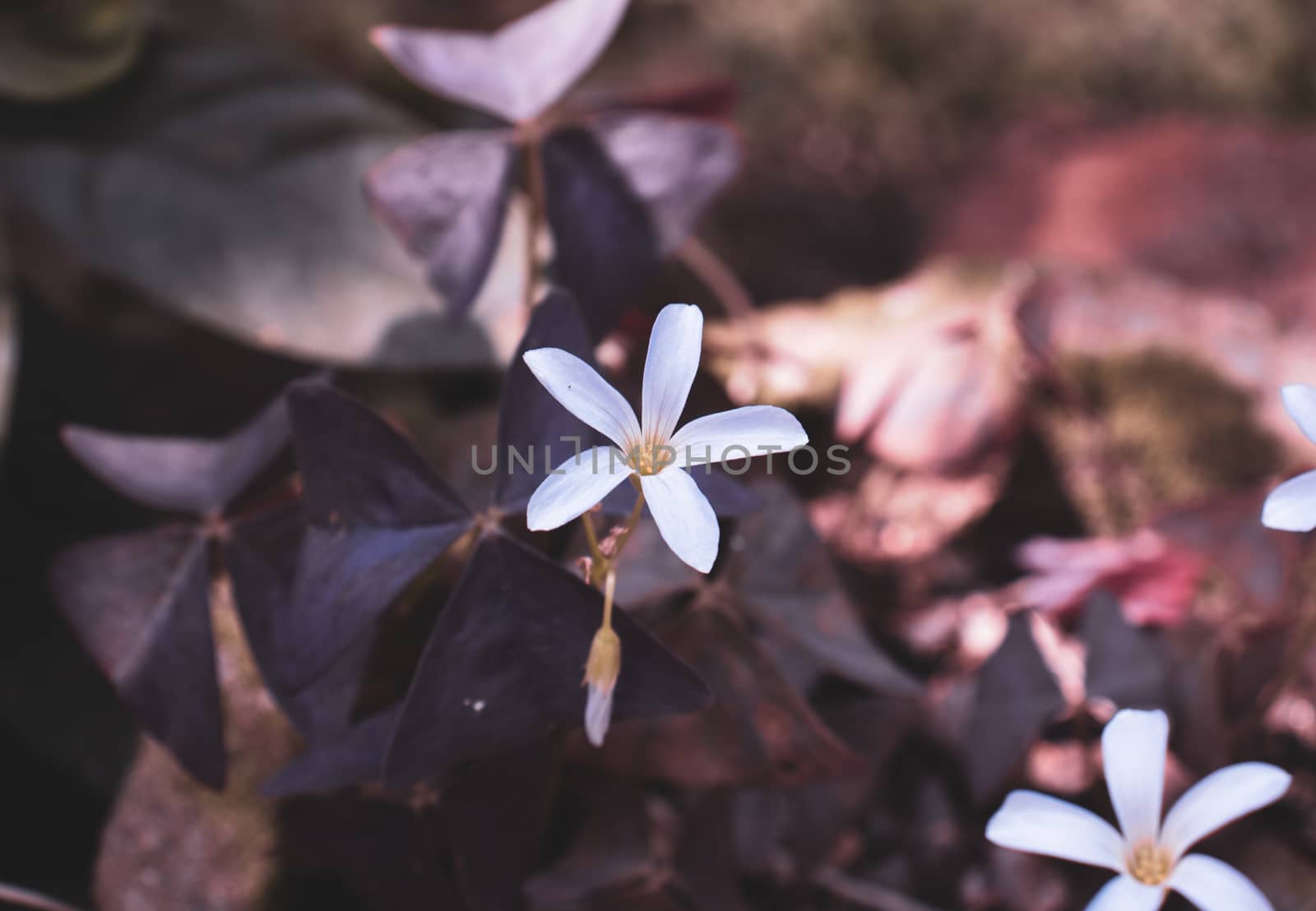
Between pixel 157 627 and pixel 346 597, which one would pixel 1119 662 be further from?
pixel 157 627

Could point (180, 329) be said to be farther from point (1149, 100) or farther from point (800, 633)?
point (1149, 100)

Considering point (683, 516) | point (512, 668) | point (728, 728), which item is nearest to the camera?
point (683, 516)

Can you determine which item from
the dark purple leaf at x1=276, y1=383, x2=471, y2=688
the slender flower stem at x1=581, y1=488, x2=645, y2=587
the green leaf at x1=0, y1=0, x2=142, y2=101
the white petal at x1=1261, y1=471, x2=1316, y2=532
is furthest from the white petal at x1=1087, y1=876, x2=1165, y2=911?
the green leaf at x1=0, y1=0, x2=142, y2=101

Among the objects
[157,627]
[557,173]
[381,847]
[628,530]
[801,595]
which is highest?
[557,173]

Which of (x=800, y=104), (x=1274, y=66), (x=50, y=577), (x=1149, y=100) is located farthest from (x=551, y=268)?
(x=1274, y=66)

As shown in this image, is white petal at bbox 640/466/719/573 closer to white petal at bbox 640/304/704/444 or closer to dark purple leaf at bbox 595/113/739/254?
white petal at bbox 640/304/704/444

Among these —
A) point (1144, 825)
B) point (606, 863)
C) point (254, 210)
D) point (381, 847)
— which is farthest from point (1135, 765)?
point (254, 210)

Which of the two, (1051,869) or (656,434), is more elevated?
(656,434)
